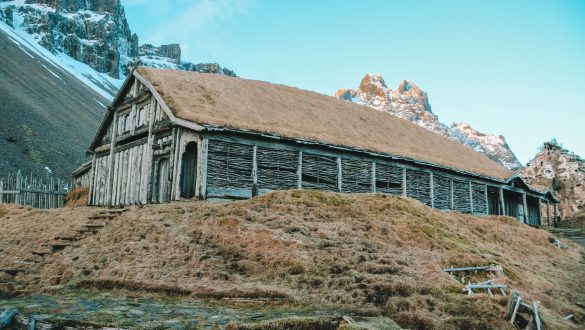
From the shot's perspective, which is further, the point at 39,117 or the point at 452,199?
the point at 39,117

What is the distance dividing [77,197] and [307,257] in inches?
821

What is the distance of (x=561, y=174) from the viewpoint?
49000 millimetres

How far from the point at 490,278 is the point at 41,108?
6184 centimetres

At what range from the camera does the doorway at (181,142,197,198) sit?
19844 millimetres

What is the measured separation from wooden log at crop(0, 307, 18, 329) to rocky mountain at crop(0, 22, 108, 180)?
116ft

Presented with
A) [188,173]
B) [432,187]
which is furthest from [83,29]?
[432,187]

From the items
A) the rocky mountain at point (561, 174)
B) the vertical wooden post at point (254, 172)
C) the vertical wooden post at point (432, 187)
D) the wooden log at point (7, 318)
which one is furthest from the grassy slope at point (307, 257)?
the rocky mountain at point (561, 174)

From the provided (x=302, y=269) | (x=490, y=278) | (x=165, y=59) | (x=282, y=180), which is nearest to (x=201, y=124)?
(x=282, y=180)

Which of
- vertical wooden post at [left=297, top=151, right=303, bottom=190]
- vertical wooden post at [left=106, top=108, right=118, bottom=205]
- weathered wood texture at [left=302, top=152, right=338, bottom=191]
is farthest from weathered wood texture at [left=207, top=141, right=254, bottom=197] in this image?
vertical wooden post at [left=106, top=108, right=118, bottom=205]

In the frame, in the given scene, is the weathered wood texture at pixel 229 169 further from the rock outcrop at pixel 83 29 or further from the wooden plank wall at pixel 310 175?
the rock outcrop at pixel 83 29

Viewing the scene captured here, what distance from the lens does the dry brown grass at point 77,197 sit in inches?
1052

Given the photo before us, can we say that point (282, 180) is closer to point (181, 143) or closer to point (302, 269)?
point (181, 143)

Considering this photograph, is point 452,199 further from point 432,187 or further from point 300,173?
point 300,173

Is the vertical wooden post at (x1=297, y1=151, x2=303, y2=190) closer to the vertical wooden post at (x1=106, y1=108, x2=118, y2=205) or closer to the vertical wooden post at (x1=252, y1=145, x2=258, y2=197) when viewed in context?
the vertical wooden post at (x1=252, y1=145, x2=258, y2=197)
